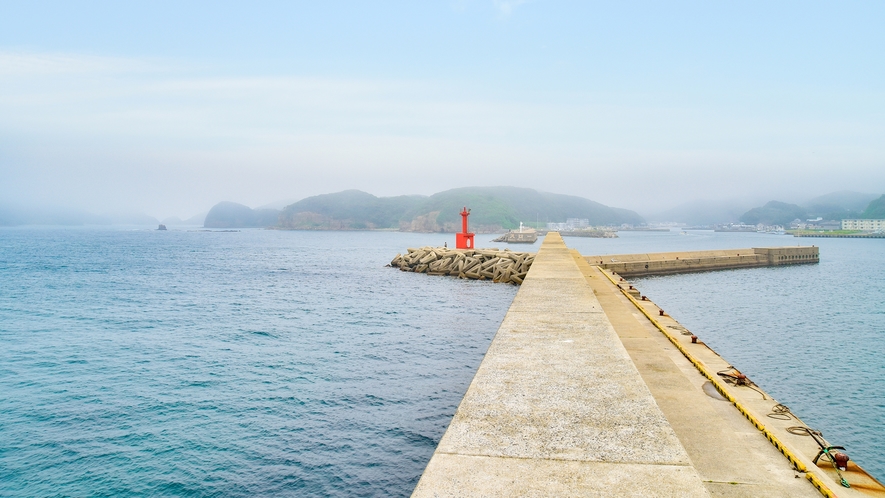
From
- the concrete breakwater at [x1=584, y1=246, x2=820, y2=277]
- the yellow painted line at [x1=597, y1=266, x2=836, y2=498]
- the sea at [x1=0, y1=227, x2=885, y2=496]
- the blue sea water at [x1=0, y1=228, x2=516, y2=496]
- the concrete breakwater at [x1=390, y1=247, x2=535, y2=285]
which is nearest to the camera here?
the yellow painted line at [x1=597, y1=266, x2=836, y2=498]

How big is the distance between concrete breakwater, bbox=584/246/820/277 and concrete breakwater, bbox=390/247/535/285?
22.5 ft

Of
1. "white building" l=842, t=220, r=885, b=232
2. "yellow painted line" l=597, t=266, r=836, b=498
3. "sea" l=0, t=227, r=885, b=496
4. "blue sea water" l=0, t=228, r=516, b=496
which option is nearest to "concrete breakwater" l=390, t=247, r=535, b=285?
"sea" l=0, t=227, r=885, b=496

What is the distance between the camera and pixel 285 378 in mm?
13609

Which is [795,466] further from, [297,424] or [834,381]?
[834,381]

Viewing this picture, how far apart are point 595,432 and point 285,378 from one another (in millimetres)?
10650

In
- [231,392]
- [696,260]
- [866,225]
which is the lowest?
[231,392]

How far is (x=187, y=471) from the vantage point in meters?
8.67

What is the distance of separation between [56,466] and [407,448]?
233 inches

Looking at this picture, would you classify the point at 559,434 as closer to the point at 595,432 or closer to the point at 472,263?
the point at 595,432

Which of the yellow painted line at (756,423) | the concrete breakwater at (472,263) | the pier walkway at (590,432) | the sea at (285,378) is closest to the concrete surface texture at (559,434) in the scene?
the pier walkway at (590,432)

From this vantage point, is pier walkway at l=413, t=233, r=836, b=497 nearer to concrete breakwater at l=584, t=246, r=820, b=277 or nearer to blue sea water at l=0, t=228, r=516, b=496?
blue sea water at l=0, t=228, r=516, b=496

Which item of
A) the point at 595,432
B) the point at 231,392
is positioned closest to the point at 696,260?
the point at 231,392

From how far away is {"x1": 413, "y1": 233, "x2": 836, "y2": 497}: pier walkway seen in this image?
147 inches

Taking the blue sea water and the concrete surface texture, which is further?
the blue sea water
